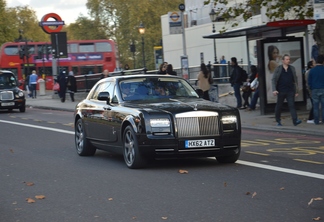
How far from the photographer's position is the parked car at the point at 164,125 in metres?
12.3

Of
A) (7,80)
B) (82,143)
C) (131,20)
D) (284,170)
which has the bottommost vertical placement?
(284,170)

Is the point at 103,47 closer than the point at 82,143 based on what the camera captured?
No

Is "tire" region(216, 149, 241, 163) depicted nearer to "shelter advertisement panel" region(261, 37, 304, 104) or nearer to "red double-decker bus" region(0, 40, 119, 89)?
"shelter advertisement panel" region(261, 37, 304, 104)

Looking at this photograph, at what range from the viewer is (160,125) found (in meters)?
12.3

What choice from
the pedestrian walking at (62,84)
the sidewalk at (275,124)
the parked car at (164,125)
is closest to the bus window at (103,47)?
the pedestrian walking at (62,84)

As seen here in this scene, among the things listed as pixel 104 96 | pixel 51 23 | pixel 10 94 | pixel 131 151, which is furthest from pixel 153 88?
pixel 51 23

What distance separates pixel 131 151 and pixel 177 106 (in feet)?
3.24

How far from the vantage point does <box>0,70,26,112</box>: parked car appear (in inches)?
1438

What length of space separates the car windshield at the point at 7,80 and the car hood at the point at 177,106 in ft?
80.7

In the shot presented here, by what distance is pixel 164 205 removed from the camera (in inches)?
362

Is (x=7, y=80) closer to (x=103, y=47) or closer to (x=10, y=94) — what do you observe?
(x=10, y=94)

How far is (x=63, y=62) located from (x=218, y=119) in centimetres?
5718

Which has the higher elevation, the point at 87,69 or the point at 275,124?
the point at 87,69

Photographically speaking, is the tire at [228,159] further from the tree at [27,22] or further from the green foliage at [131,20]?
the tree at [27,22]
